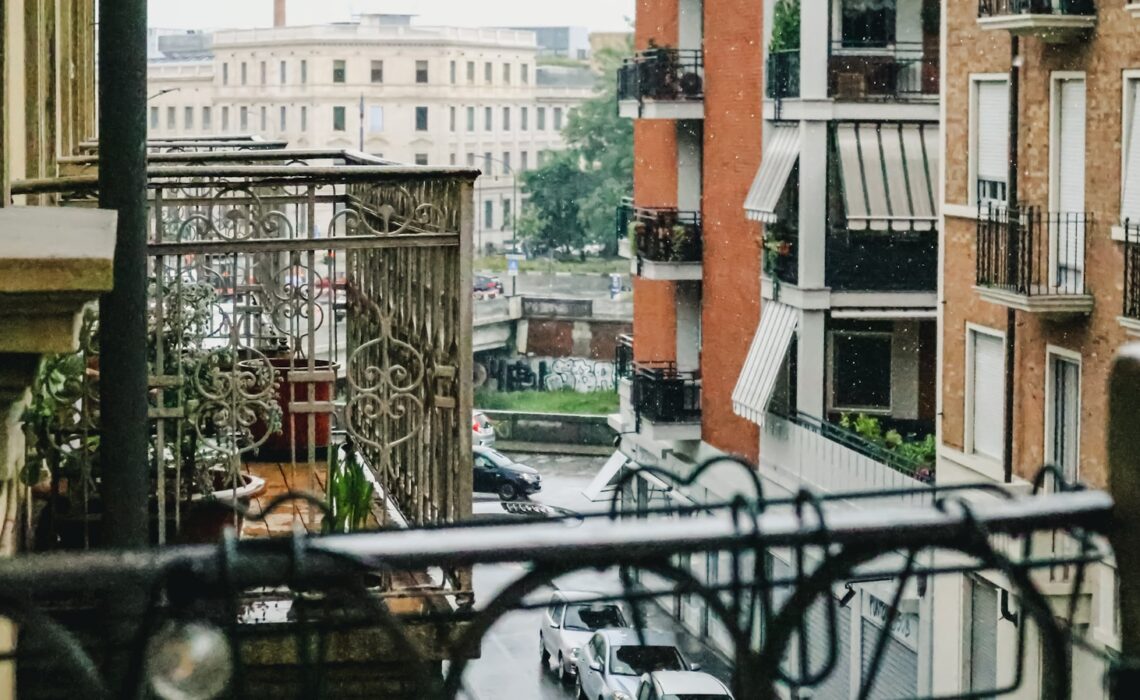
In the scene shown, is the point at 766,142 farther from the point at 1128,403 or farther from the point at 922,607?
the point at 1128,403

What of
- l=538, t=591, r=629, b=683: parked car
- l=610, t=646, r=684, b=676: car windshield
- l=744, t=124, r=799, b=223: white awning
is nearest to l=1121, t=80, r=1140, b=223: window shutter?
l=744, t=124, r=799, b=223: white awning

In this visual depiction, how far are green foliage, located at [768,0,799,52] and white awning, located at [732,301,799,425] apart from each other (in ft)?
9.59

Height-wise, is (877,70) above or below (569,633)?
above

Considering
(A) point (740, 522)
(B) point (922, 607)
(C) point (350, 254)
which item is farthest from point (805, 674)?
(B) point (922, 607)

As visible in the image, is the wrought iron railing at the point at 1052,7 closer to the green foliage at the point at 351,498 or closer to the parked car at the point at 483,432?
the green foliage at the point at 351,498

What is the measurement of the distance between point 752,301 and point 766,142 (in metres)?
2.08

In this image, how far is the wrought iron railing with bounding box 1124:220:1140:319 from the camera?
47.0ft

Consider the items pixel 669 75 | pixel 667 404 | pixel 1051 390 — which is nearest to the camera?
pixel 1051 390

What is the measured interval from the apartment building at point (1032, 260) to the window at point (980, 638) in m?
0.02

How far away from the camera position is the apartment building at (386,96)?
2552 inches

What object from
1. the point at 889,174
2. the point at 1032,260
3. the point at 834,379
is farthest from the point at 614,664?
the point at 1032,260

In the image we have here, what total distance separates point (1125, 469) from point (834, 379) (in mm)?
20948

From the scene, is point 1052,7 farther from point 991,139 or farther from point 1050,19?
point 991,139

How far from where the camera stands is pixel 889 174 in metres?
21.2
